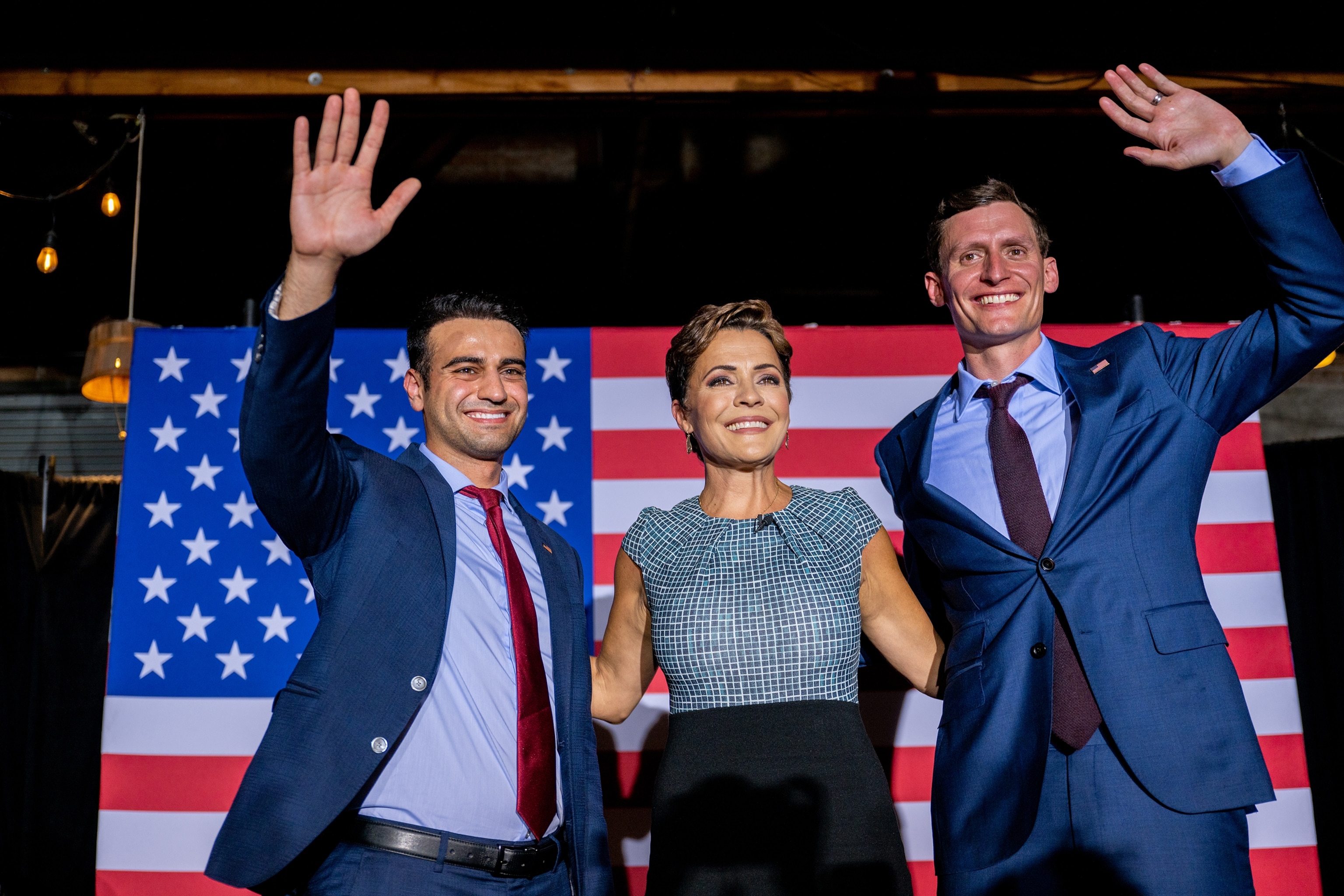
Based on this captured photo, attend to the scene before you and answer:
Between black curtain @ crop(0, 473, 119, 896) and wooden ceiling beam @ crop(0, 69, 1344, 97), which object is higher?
wooden ceiling beam @ crop(0, 69, 1344, 97)

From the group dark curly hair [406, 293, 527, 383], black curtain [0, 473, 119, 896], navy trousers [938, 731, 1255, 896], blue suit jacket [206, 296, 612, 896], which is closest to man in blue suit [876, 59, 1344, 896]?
navy trousers [938, 731, 1255, 896]

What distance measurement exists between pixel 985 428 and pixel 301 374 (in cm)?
132

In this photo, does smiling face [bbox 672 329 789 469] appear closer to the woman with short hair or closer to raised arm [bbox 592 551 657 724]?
the woman with short hair

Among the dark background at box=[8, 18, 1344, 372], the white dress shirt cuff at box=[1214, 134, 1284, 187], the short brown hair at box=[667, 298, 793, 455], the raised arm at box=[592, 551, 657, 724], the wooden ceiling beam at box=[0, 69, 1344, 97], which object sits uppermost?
the dark background at box=[8, 18, 1344, 372]

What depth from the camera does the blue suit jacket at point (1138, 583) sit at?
5.65ft

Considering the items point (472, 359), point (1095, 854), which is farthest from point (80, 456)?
point (1095, 854)

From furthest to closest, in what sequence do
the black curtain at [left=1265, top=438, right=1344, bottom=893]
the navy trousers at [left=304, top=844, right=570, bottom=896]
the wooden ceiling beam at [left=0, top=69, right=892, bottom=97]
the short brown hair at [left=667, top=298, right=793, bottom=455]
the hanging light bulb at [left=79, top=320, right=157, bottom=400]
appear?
the black curtain at [left=1265, top=438, right=1344, bottom=893] → the hanging light bulb at [left=79, top=320, right=157, bottom=400] → the wooden ceiling beam at [left=0, top=69, right=892, bottom=97] → the short brown hair at [left=667, top=298, right=793, bottom=455] → the navy trousers at [left=304, top=844, right=570, bottom=896]

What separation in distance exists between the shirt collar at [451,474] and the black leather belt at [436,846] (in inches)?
26.5

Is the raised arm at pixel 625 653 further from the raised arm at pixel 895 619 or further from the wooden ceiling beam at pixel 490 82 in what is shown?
the wooden ceiling beam at pixel 490 82

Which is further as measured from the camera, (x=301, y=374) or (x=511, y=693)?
(x=511, y=693)

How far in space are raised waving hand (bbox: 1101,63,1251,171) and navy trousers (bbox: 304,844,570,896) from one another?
172 centimetres

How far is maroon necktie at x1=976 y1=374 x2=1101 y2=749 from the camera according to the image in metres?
1.77

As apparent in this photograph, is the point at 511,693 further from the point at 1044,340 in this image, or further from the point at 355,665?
the point at 1044,340

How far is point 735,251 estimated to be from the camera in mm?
6203
